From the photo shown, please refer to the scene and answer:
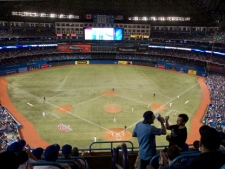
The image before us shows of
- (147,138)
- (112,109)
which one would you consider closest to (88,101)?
(112,109)

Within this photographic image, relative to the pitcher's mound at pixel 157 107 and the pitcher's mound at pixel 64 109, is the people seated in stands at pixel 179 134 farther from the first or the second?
the pitcher's mound at pixel 157 107

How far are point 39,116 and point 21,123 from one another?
274cm

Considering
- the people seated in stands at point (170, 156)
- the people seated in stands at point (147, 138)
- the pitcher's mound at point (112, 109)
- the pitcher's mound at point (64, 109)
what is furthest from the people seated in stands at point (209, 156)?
the pitcher's mound at point (64, 109)

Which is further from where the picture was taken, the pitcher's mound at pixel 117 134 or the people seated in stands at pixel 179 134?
the pitcher's mound at pixel 117 134

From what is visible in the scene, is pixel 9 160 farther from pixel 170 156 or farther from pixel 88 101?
pixel 88 101

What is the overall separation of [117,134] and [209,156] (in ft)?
74.3

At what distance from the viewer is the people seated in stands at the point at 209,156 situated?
3502mm

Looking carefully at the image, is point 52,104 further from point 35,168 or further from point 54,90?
point 35,168

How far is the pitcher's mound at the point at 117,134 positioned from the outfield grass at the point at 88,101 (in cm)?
62

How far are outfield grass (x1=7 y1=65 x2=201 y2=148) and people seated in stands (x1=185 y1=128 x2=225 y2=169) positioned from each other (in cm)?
2039

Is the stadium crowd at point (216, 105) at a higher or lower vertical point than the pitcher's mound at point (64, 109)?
higher

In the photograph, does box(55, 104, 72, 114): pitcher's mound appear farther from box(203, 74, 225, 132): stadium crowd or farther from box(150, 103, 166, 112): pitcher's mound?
box(203, 74, 225, 132): stadium crowd

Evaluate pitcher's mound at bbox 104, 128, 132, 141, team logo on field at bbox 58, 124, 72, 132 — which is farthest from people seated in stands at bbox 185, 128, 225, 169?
team logo on field at bbox 58, 124, 72, 132

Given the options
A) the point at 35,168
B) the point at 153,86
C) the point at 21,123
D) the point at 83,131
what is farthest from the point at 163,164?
the point at 153,86
